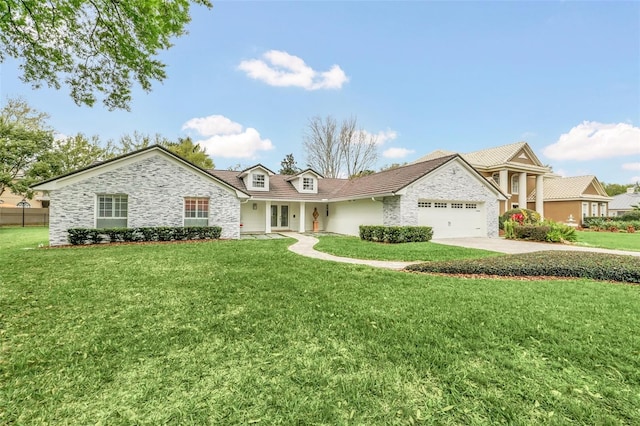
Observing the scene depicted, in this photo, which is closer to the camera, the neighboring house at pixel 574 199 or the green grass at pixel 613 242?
the green grass at pixel 613 242

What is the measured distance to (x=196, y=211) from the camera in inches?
615

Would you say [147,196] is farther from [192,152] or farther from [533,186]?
[533,186]

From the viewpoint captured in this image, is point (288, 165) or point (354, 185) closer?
point (354, 185)

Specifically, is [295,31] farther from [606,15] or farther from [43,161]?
[43,161]

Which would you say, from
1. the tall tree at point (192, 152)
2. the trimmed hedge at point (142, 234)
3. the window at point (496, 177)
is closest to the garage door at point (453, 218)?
the trimmed hedge at point (142, 234)

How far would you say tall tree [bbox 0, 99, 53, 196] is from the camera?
984 inches

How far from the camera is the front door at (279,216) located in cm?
2144

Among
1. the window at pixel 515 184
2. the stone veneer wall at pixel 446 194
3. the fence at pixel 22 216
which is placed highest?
the window at pixel 515 184

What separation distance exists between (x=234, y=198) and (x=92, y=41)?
32.0 ft

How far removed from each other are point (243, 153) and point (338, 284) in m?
37.3

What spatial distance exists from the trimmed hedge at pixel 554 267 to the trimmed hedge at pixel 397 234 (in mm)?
5606

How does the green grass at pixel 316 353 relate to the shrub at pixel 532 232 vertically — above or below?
below

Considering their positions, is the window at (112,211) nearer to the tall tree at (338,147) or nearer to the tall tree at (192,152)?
the tall tree at (192,152)

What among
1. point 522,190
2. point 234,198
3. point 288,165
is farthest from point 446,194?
point 288,165
